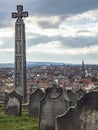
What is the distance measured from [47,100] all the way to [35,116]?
6.99 meters

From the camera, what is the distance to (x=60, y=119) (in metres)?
12.2

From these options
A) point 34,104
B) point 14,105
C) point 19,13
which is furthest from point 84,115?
point 19,13

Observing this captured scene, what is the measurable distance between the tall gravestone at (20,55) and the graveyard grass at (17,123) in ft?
21.7

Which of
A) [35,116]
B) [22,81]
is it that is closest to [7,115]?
[35,116]

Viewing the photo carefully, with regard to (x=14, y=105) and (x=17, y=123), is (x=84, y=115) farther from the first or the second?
(x=14, y=105)

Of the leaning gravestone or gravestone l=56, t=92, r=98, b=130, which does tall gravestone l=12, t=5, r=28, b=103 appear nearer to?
the leaning gravestone

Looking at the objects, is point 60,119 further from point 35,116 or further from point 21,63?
point 21,63

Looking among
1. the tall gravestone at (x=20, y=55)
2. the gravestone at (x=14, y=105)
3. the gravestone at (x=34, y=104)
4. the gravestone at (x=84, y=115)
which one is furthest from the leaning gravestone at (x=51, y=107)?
the tall gravestone at (x=20, y=55)

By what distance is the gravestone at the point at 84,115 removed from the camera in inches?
448

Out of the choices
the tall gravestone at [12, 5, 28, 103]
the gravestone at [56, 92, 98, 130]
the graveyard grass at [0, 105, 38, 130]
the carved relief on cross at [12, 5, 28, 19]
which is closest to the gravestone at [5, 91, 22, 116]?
the graveyard grass at [0, 105, 38, 130]

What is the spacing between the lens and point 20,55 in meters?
29.9

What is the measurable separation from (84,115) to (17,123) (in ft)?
29.0

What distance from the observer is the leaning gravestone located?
15.9 metres

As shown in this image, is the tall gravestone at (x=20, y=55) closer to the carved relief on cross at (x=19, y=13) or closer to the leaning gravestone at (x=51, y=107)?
the carved relief on cross at (x=19, y=13)
